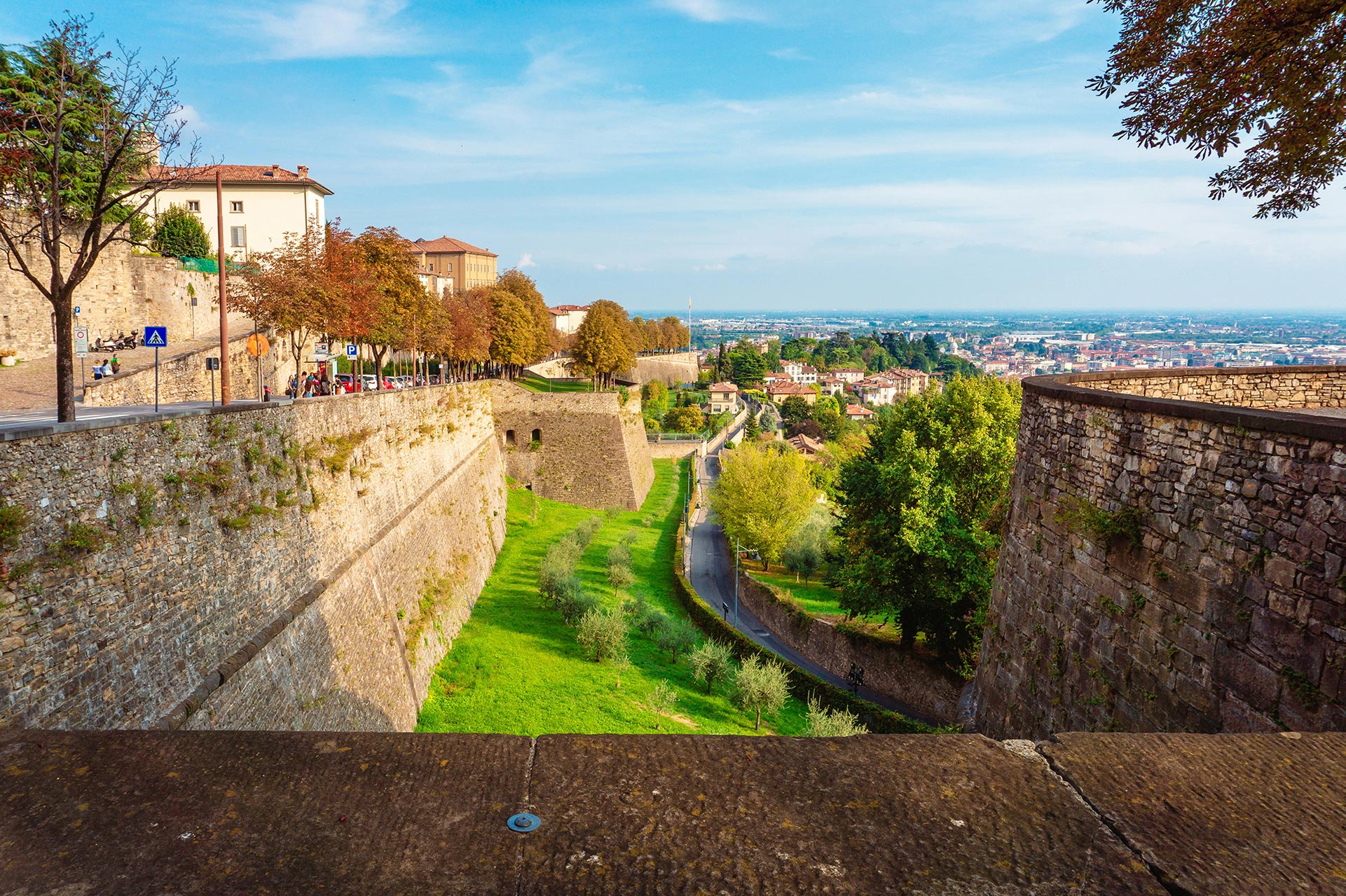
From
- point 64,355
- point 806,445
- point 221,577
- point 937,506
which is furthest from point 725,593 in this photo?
point 806,445

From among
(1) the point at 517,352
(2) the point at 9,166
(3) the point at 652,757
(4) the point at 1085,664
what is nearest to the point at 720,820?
(3) the point at 652,757

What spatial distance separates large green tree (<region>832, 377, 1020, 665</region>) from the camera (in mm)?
18781

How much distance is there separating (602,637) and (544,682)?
8.44 ft

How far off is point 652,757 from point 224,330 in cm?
1372

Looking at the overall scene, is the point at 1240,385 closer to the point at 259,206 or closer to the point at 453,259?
the point at 259,206

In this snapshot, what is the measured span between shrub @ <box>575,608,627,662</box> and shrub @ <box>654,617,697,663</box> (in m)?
2.58

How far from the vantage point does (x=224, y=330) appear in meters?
14.1

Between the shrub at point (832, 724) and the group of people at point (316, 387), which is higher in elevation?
Result: the group of people at point (316, 387)

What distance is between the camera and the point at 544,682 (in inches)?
810

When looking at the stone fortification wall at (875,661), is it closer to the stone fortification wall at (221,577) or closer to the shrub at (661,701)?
the shrub at (661,701)

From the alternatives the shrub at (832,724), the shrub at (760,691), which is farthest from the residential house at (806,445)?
the shrub at (832,724)

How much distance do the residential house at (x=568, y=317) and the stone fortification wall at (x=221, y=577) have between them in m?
117

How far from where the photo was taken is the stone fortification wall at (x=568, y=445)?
147 ft

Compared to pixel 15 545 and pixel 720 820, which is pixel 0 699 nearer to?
pixel 15 545
